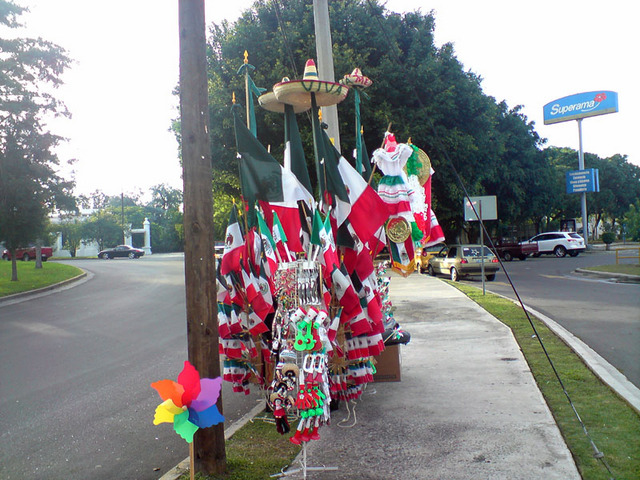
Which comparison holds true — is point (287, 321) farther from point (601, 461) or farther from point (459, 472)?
point (601, 461)

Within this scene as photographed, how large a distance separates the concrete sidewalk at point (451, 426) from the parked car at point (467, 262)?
1249 cm

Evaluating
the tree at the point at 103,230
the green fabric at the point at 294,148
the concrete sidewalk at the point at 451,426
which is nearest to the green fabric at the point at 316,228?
the green fabric at the point at 294,148

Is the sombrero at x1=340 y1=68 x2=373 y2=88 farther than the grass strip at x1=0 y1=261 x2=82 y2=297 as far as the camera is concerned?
No

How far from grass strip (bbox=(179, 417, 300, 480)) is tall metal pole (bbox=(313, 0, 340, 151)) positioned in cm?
447

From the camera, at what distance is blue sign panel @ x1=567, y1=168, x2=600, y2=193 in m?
40.8

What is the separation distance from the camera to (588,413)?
4.92m

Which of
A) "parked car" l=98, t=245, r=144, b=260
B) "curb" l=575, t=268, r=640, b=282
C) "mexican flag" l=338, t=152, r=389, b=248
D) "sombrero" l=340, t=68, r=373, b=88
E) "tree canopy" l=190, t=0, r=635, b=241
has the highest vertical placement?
"tree canopy" l=190, t=0, r=635, b=241

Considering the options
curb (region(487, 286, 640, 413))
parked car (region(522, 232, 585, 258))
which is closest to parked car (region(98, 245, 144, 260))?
parked car (region(522, 232, 585, 258))

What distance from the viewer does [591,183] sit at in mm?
40719

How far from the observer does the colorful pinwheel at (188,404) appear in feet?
10.3

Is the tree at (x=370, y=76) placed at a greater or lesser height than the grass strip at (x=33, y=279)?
greater

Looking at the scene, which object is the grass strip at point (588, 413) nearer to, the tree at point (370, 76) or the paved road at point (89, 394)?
the paved road at point (89, 394)

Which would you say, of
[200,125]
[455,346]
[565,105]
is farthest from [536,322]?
[565,105]

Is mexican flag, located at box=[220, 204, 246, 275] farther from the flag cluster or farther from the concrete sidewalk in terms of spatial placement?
the concrete sidewalk
